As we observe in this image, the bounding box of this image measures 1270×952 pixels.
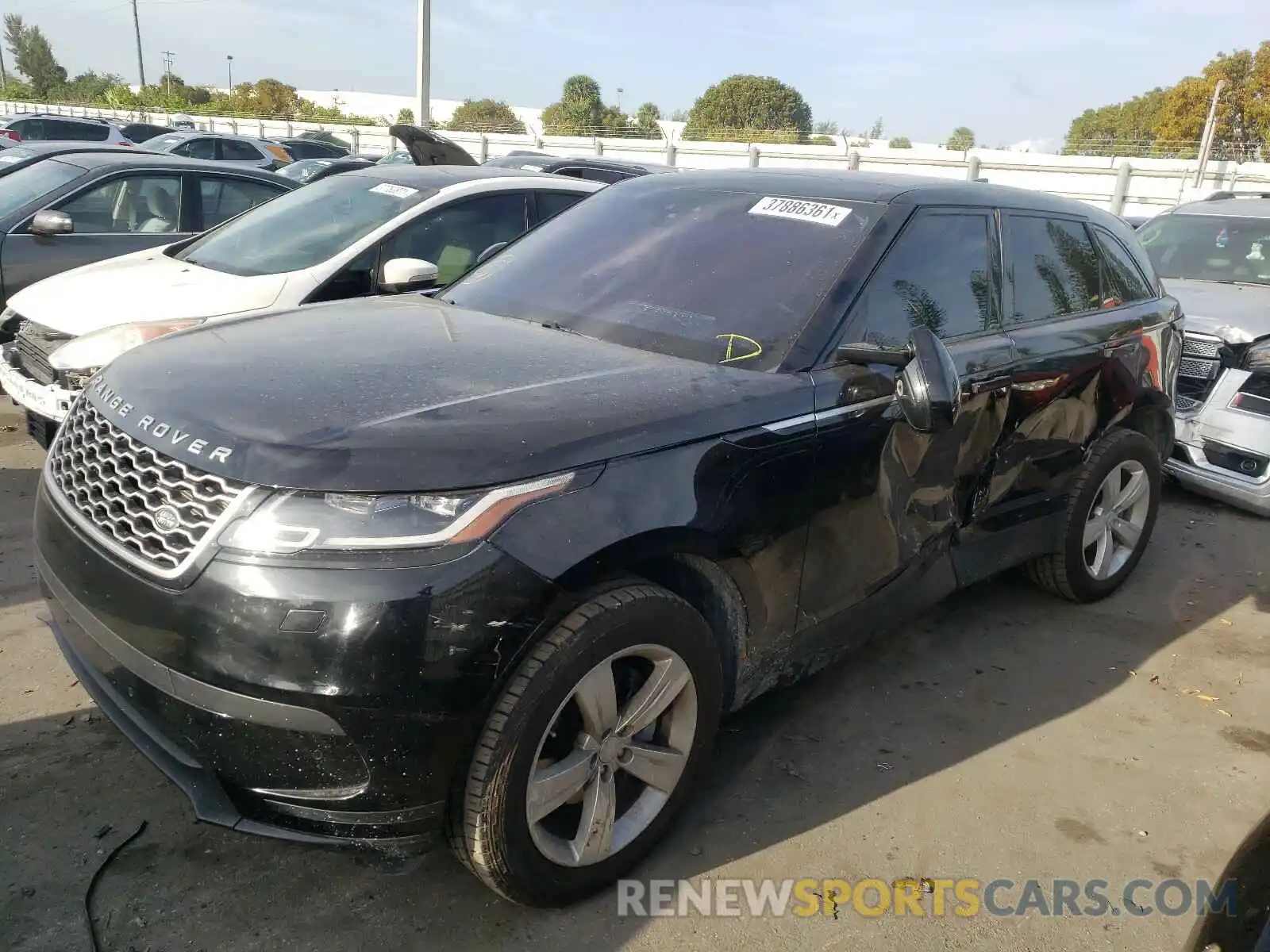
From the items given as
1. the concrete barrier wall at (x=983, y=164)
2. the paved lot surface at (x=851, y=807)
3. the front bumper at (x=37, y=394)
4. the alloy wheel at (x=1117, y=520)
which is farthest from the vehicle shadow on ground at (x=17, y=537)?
the concrete barrier wall at (x=983, y=164)

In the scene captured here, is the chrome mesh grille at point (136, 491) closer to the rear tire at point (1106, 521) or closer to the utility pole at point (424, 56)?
the rear tire at point (1106, 521)

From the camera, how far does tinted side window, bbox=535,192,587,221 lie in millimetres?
6070

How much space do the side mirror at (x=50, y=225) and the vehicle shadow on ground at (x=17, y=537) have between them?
2.05 meters

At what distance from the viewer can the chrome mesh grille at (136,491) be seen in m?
2.01

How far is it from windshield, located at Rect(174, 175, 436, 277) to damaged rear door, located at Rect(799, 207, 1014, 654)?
3314 millimetres

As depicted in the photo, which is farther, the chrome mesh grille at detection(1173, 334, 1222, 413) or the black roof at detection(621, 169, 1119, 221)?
the chrome mesh grille at detection(1173, 334, 1222, 413)

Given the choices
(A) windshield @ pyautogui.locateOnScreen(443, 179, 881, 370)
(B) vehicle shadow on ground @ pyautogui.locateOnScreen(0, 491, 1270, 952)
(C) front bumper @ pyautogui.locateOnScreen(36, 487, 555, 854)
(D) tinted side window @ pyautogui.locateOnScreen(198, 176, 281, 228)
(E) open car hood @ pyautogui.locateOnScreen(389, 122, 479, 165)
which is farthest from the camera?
(E) open car hood @ pyautogui.locateOnScreen(389, 122, 479, 165)

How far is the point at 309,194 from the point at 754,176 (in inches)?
137

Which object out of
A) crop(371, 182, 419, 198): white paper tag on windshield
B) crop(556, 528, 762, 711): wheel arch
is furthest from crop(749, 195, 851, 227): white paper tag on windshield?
crop(371, 182, 419, 198): white paper tag on windshield

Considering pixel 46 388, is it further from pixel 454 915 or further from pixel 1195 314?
pixel 1195 314

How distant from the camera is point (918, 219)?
10.5 feet

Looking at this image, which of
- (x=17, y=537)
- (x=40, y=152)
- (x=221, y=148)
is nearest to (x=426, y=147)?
(x=40, y=152)

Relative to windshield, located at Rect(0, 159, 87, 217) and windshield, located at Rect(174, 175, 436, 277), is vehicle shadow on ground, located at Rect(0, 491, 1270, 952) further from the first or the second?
windshield, located at Rect(0, 159, 87, 217)

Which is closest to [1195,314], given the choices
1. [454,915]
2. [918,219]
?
[918,219]
